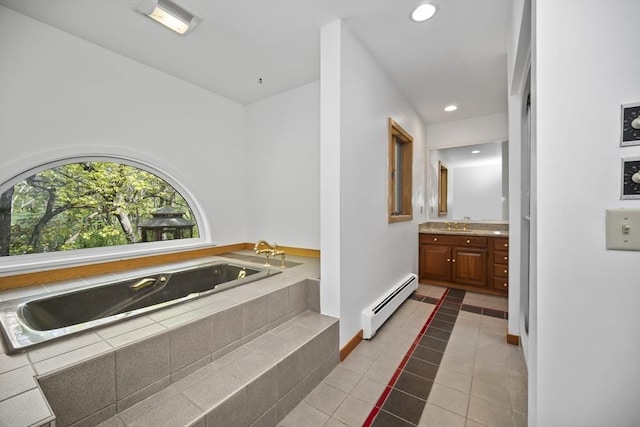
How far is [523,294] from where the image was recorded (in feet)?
6.51

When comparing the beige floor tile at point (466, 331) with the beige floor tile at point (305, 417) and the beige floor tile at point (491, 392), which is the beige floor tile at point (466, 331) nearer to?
the beige floor tile at point (491, 392)

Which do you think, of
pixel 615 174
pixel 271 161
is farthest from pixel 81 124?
pixel 615 174

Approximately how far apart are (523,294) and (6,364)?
2.97 meters

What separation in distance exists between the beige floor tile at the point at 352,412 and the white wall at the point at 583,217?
33.2 inches

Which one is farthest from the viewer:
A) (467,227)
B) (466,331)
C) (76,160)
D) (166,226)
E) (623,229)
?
(467,227)

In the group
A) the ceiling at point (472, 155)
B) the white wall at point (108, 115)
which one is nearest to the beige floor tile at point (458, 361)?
the white wall at point (108, 115)

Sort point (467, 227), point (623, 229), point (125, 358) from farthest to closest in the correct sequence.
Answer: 1. point (467, 227)
2. point (125, 358)
3. point (623, 229)

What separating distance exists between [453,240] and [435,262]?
40 centimetres

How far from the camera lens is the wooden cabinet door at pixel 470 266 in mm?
3275

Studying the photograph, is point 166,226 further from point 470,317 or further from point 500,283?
point 500,283

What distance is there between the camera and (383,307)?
2.31 meters

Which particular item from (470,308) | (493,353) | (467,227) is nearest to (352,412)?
(493,353)

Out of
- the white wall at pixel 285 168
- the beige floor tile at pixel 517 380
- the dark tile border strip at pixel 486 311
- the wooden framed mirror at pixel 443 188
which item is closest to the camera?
the beige floor tile at pixel 517 380

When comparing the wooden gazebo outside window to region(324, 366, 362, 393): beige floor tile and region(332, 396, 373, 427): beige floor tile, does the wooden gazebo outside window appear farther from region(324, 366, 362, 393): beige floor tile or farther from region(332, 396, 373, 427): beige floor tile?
region(332, 396, 373, 427): beige floor tile
